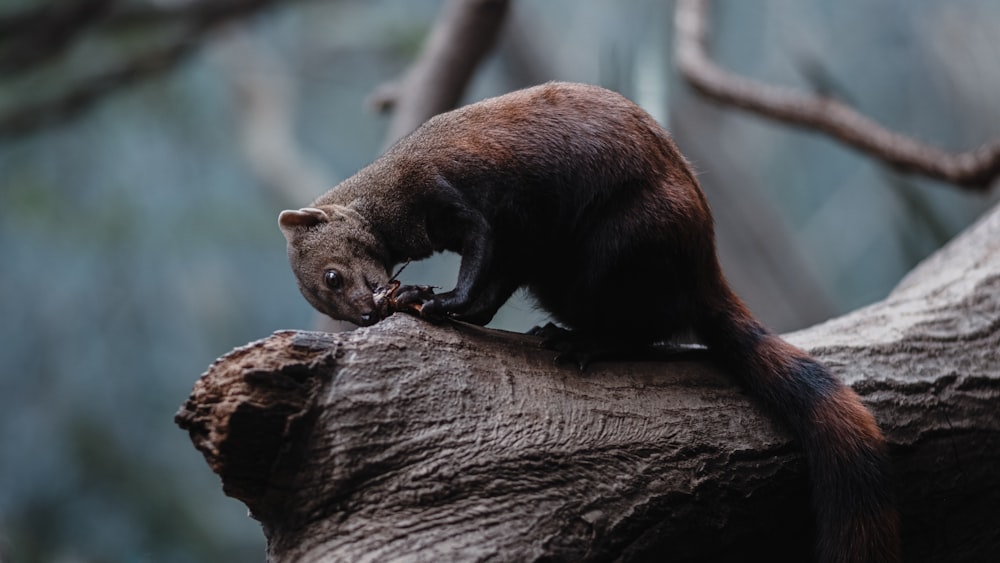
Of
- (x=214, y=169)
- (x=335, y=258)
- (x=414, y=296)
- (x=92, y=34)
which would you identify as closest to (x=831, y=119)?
(x=335, y=258)

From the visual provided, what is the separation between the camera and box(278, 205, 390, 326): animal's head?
3.61 meters

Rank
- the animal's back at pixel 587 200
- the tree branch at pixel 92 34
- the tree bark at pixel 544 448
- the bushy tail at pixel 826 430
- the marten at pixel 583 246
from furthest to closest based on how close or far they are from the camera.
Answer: the tree branch at pixel 92 34 → the animal's back at pixel 587 200 → the marten at pixel 583 246 → the bushy tail at pixel 826 430 → the tree bark at pixel 544 448

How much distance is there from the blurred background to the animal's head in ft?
14.2

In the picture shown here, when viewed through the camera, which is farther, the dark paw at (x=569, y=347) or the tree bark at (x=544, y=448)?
the dark paw at (x=569, y=347)

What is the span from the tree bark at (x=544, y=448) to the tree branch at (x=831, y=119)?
283 centimetres

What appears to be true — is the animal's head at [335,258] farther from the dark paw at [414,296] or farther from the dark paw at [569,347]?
the dark paw at [569,347]

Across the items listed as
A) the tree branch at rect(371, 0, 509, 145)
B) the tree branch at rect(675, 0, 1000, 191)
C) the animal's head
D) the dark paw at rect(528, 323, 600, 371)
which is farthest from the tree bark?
the tree branch at rect(371, 0, 509, 145)

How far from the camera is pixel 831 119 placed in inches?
273

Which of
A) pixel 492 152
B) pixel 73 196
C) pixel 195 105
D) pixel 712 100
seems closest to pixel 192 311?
pixel 73 196

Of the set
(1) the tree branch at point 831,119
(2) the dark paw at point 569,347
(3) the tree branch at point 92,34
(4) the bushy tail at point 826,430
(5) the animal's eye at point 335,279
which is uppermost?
(3) the tree branch at point 92,34

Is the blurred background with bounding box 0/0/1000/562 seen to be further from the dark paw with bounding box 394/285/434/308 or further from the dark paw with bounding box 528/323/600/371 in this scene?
the dark paw with bounding box 394/285/434/308

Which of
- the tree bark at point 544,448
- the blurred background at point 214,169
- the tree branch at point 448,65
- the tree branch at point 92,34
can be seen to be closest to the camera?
the tree bark at point 544,448

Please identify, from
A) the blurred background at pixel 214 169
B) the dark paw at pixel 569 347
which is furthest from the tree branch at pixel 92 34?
the dark paw at pixel 569 347

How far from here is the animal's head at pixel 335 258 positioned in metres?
3.61
